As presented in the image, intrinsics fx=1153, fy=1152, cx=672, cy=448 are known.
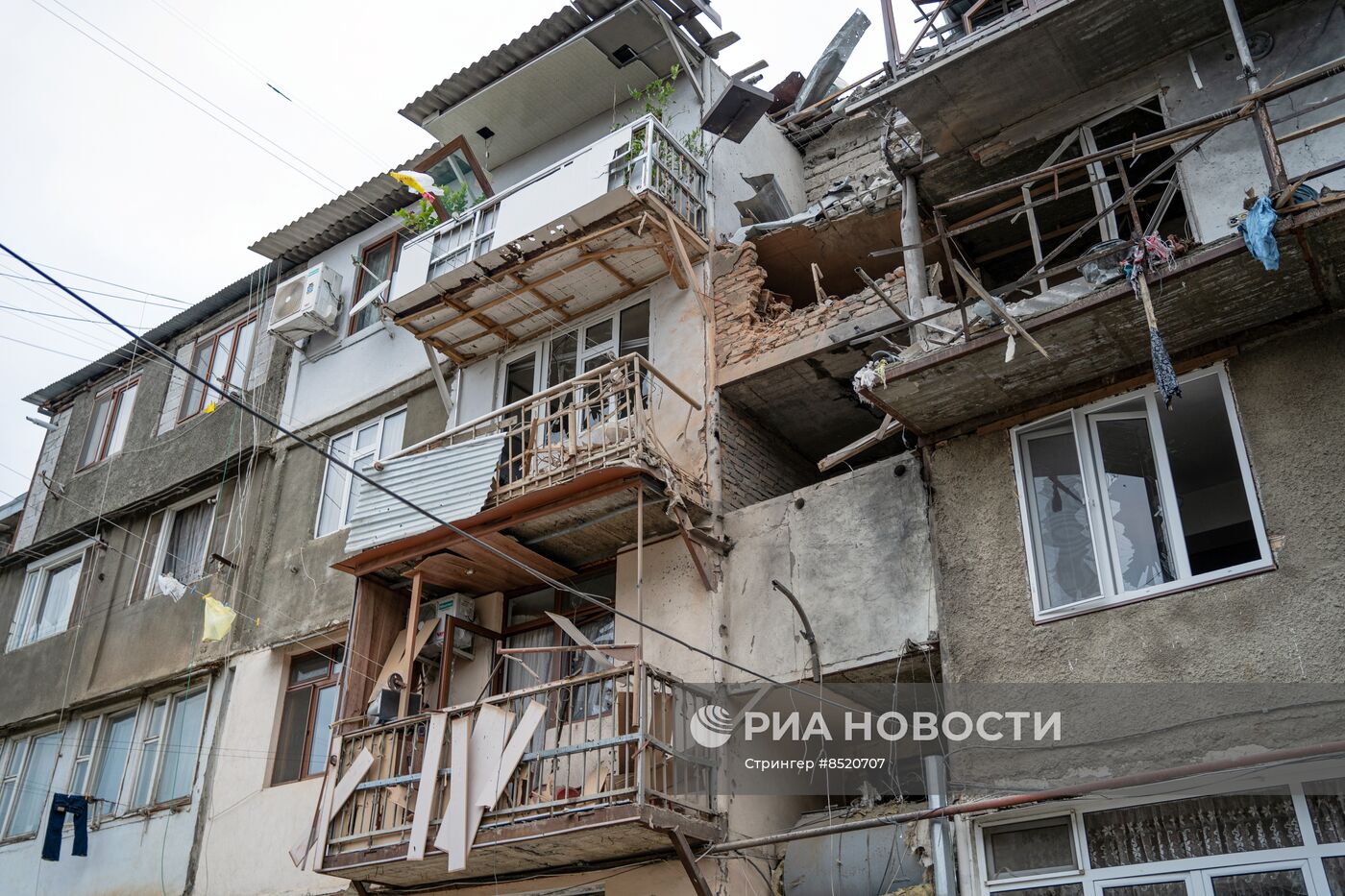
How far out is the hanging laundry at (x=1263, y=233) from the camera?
7.91 metres

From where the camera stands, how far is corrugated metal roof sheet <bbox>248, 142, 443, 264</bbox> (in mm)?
18297

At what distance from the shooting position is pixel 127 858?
49.8 feet

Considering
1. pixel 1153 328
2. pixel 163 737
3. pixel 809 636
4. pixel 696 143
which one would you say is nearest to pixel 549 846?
pixel 809 636

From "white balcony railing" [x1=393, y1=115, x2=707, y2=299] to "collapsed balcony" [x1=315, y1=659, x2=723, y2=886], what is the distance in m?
5.80

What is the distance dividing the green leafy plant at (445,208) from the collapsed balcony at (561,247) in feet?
3.57

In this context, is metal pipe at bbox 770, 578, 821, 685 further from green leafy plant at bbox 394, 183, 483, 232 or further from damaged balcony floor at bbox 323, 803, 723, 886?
green leafy plant at bbox 394, 183, 483, 232

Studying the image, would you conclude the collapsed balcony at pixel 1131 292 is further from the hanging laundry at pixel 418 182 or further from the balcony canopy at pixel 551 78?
the hanging laundry at pixel 418 182

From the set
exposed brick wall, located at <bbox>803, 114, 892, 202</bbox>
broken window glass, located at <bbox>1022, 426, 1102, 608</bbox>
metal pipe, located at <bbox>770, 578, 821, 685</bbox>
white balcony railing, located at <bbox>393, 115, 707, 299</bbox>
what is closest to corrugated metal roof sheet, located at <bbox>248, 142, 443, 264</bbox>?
white balcony railing, located at <bbox>393, 115, 707, 299</bbox>

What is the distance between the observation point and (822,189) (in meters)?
16.6

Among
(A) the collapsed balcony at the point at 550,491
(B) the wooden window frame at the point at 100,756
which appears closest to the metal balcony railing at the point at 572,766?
(A) the collapsed balcony at the point at 550,491

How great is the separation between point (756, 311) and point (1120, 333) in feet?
17.5

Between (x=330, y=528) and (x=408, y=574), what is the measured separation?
133 inches

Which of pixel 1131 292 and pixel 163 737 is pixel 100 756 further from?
pixel 1131 292

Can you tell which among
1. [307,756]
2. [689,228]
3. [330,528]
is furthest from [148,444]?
[689,228]
